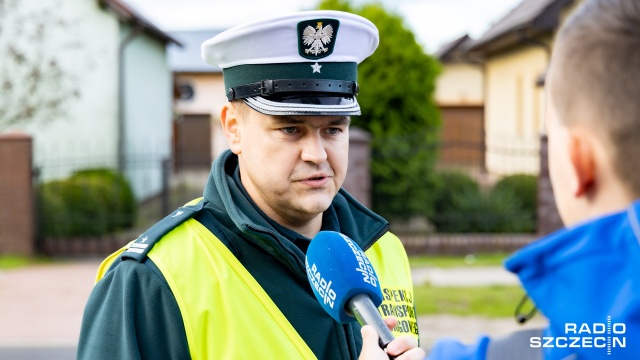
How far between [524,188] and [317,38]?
39.6 ft

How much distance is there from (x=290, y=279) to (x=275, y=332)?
0.17m

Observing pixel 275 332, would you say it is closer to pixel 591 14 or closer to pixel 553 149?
pixel 553 149

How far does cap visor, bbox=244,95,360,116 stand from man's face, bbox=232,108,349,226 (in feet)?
0.09

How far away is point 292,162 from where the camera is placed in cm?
224

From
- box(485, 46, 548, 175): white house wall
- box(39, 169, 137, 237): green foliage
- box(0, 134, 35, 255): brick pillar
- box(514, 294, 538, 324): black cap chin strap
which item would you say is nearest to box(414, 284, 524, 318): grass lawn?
box(39, 169, 137, 237): green foliage

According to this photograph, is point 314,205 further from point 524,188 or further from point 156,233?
point 524,188

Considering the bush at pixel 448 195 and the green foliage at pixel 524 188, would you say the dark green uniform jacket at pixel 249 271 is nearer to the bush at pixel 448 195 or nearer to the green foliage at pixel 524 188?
the bush at pixel 448 195

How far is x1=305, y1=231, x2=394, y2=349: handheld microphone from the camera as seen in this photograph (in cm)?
167

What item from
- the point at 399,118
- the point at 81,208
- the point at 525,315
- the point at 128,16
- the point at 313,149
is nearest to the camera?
the point at 313,149

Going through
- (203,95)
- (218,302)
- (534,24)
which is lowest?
(218,302)

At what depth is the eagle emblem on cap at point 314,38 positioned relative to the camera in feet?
7.55

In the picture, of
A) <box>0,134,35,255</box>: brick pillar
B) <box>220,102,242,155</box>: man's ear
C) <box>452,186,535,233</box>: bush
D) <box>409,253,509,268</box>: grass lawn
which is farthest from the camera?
<box>452,186,535,233</box>: bush

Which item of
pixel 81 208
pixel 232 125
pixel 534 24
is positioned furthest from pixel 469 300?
pixel 534 24

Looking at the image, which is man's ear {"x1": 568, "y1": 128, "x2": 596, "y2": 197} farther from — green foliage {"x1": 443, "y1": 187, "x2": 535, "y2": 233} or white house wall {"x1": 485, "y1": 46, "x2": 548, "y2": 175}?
white house wall {"x1": 485, "y1": 46, "x2": 548, "y2": 175}
